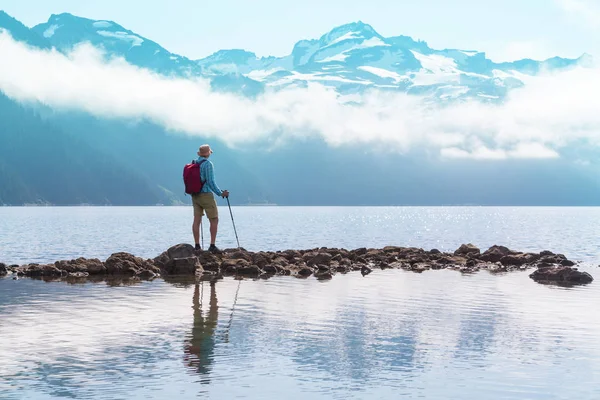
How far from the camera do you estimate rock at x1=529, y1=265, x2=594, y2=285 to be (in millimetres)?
23734

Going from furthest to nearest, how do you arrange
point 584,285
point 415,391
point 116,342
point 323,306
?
point 584,285, point 323,306, point 116,342, point 415,391

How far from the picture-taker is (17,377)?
10.0 meters

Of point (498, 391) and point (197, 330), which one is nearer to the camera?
point (498, 391)

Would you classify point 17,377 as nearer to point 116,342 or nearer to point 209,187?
point 116,342

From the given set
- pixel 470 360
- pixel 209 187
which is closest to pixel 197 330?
pixel 470 360

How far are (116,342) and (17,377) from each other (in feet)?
7.95

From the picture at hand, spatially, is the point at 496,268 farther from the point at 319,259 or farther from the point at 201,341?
the point at 201,341

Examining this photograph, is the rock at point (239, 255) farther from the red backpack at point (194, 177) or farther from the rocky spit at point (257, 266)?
the red backpack at point (194, 177)

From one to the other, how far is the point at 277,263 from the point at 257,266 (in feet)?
4.71

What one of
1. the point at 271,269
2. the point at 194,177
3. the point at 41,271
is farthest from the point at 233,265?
the point at 41,271

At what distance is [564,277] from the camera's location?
949 inches

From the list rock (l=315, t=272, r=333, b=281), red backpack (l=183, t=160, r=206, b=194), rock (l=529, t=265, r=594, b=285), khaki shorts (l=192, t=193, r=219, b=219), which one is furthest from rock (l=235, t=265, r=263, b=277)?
rock (l=529, t=265, r=594, b=285)

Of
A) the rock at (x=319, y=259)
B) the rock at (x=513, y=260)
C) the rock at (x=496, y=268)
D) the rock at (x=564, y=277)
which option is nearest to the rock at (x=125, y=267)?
the rock at (x=319, y=259)

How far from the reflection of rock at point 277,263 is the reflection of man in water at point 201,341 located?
728cm
